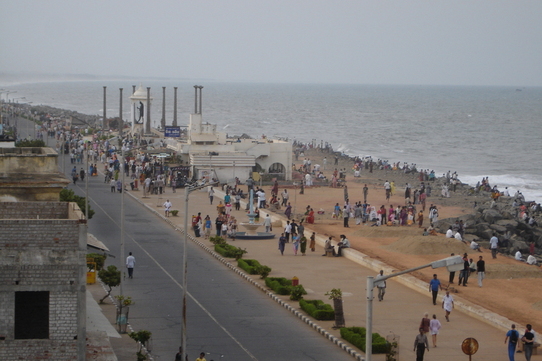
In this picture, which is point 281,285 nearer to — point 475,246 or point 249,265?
point 249,265

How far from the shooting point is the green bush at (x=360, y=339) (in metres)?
23.1

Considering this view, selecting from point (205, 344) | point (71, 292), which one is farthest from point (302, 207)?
point (71, 292)

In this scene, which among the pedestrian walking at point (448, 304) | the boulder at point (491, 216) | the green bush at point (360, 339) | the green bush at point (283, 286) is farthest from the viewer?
the boulder at point (491, 216)

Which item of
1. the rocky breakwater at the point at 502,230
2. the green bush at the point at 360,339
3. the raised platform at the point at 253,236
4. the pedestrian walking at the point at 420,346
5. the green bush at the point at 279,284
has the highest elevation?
the pedestrian walking at the point at 420,346

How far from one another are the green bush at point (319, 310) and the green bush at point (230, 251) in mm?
8182

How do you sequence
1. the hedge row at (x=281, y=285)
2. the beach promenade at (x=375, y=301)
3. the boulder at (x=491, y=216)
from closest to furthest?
1. the beach promenade at (x=375, y=301)
2. the hedge row at (x=281, y=285)
3. the boulder at (x=491, y=216)

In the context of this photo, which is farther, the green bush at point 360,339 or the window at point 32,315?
the green bush at point 360,339

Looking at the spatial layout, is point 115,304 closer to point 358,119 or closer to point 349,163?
point 349,163

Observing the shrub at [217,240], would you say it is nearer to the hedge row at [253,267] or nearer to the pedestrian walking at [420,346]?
the hedge row at [253,267]

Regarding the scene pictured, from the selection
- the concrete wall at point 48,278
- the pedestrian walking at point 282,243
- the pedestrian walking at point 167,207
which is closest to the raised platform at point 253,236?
the pedestrian walking at point 282,243

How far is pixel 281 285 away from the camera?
29969 millimetres

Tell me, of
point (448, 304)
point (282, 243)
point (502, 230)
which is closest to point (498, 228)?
point (502, 230)

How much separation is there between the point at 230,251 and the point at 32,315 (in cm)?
1796

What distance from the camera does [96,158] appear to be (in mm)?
72875
